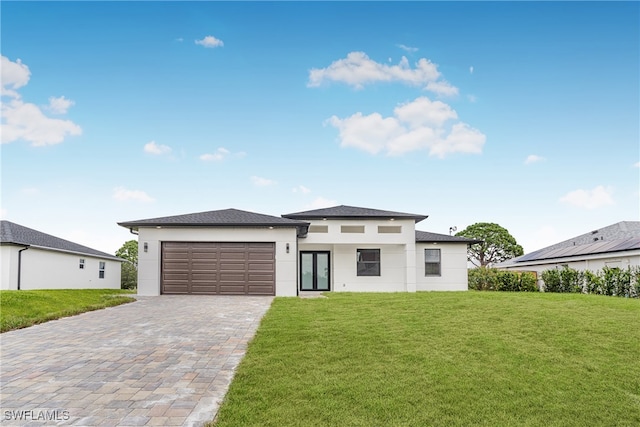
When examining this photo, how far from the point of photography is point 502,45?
13797 millimetres

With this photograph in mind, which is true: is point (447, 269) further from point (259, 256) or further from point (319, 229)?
point (259, 256)

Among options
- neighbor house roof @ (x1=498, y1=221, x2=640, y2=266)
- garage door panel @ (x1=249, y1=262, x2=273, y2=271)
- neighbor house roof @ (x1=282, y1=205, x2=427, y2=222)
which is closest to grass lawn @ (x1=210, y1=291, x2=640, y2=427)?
garage door panel @ (x1=249, y1=262, x2=273, y2=271)

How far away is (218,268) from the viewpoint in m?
14.8

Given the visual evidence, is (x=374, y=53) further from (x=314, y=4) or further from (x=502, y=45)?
(x=502, y=45)

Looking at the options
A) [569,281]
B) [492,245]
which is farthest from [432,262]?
[492,245]

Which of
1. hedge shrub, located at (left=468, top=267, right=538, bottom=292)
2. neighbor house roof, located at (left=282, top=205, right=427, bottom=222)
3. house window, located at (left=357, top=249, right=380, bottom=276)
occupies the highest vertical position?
neighbor house roof, located at (left=282, top=205, right=427, bottom=222)

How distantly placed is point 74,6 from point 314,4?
24.1ft

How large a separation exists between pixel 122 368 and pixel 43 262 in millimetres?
18104

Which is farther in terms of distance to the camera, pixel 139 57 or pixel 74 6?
pixel 139 57

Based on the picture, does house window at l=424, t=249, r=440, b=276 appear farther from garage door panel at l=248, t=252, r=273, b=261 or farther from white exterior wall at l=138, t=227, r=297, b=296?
garage door panel at l=248, t=252, r=273, b=261

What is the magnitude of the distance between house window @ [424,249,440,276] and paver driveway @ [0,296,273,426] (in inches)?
438

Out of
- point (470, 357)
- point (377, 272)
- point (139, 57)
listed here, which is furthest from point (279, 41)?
point (470, 357)

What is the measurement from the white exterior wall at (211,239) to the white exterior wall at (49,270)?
758 centimetres

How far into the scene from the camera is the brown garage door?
580 inches
